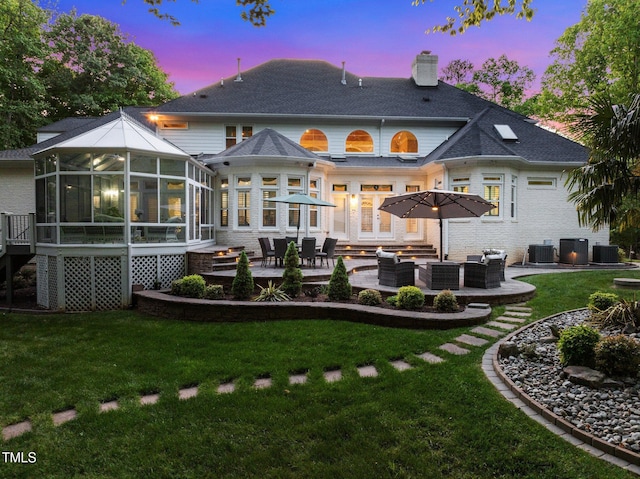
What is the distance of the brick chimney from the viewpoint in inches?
733

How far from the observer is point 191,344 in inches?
222

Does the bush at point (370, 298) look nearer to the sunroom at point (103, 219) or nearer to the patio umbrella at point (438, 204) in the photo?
the patio umbrella at point (438, 204)

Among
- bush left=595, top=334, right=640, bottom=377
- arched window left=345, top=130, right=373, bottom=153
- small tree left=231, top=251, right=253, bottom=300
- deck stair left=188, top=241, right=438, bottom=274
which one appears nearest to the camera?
bush left=595, top=334, right=640, bottom=377

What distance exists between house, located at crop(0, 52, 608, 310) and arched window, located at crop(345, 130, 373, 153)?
47 millimetres

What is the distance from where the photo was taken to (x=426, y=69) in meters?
18.6

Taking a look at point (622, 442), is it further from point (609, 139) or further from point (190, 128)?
point (190, 128)

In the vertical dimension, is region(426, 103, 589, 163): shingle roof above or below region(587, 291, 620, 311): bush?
above

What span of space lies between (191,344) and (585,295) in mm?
8581

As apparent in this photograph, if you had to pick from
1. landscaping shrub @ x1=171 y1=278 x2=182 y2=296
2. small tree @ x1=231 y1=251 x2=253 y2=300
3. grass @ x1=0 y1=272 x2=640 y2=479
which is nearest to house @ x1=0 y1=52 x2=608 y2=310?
landscaping shrub @ x1=171 y1=278 x2=182 y2=296

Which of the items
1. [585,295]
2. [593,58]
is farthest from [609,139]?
[593,58]

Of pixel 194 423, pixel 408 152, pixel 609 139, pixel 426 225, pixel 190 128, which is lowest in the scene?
pixel 194 423

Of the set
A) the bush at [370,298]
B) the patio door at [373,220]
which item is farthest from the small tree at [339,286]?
the patio door at [373,220]

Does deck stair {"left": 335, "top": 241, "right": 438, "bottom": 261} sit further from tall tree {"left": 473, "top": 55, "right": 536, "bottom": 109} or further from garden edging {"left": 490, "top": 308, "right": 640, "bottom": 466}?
tall tree {"left": 473, "top": 55, "right": 536, "bottom": 109}

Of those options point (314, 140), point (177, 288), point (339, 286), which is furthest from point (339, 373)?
point (314, 140)
